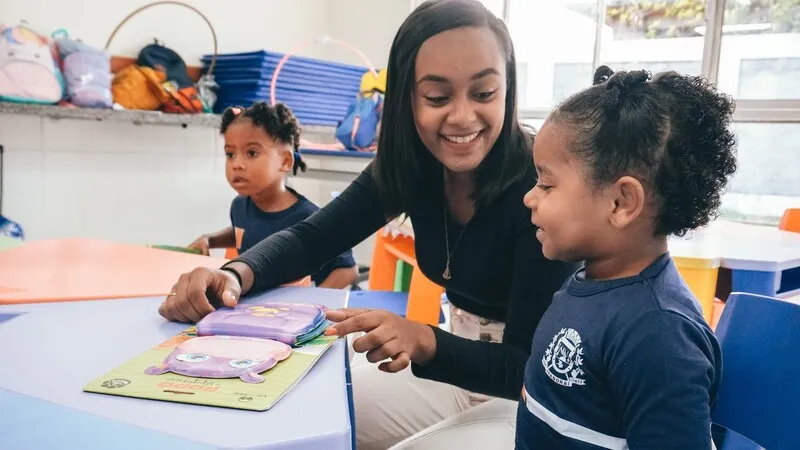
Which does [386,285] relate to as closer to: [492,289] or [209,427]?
[492,289]

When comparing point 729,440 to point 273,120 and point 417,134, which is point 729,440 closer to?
point 417,134

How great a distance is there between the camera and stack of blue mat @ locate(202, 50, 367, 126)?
330 centimetres

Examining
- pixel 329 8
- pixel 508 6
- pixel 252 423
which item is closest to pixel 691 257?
pixel 252 423

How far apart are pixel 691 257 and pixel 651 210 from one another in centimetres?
73

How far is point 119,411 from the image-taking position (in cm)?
55

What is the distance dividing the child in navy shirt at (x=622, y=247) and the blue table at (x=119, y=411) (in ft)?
0.90

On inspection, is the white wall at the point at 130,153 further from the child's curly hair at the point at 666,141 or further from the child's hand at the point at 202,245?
the child's curly hair at the point at 666,141

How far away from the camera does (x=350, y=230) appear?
4.20ft

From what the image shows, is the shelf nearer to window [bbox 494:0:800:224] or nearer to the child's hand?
the child's hand

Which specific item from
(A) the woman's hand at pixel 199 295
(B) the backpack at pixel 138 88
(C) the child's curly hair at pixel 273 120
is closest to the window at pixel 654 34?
(C) the child's curly hair at pixel 273 120

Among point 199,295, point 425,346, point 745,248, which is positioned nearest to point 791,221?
point 745,248

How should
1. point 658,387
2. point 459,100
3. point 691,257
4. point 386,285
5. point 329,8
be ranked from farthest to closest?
point 329,8, point 386,285, point 691,257, point 459,100, point 658,387

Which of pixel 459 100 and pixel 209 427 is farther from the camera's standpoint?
pixel 459 100

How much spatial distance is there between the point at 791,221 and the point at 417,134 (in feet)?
6.12
